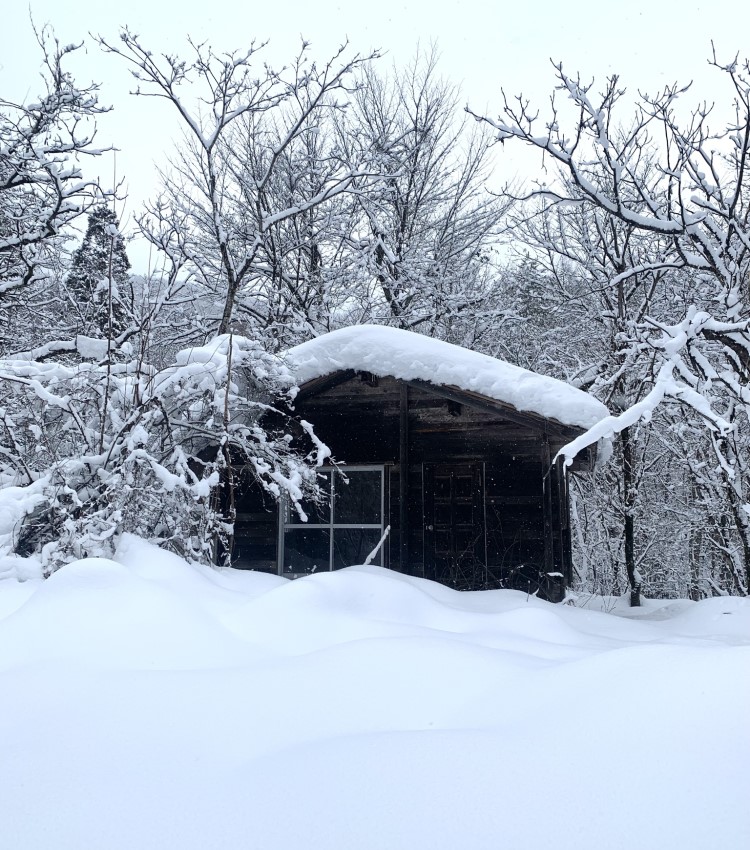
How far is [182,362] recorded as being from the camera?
20.7ft

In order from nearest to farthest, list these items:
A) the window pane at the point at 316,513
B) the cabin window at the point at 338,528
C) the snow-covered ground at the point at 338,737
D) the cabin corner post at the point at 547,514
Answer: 1. the snow-covered ground at the point at 338,737
2. the cabin corner post at the point at 547,514
3. the cabin window at the point at 338,528
4. the window pane at the point at 316,513

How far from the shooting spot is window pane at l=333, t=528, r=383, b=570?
8711mm

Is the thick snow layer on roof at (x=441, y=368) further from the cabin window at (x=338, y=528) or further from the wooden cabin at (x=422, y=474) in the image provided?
the cabin window at (x=338, y=528)

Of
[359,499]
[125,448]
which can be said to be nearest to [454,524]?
[359,499]

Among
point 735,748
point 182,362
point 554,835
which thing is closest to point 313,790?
point 554,835

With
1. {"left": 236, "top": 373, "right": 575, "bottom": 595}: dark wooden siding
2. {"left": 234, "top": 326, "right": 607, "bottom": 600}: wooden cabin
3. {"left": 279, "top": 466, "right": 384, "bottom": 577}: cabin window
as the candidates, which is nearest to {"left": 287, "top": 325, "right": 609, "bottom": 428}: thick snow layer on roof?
{"left": 234, "top": 326, "right": 607, "bottom": 600}: wooden cabin

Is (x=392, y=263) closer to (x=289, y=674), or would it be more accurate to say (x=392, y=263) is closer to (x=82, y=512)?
(x=82, y=512)

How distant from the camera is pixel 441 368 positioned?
8.02 meters

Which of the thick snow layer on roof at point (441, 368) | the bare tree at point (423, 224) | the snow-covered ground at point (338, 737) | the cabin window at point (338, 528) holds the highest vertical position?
the bare tree at point (423, 224)

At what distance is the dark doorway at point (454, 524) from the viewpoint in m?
8.38

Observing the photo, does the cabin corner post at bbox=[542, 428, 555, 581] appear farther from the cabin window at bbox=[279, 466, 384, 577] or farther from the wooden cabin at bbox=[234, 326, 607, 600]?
the cabin window at bbox=[279, 466, 384, 577]

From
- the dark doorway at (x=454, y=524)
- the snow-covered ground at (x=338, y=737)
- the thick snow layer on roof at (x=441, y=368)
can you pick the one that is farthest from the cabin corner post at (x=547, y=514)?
the snow-covered ground at (x=338, y=737)

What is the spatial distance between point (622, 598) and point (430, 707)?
9.34m

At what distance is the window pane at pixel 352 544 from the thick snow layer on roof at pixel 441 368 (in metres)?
1.95
